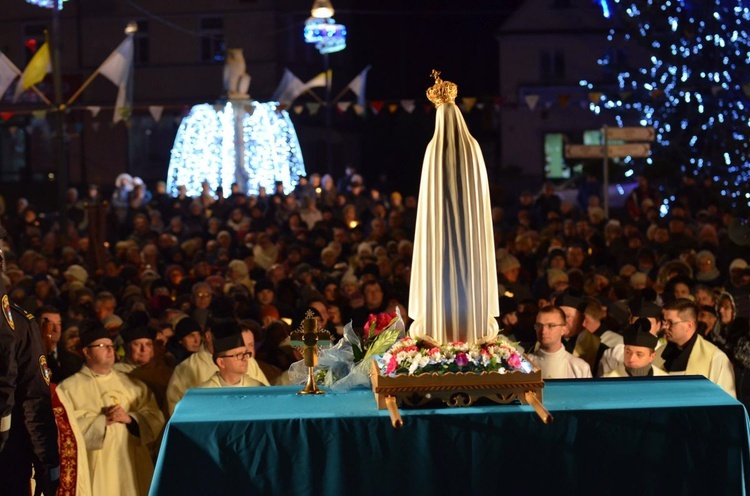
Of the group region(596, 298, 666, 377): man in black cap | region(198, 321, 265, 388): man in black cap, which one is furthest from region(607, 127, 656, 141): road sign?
region(198, 321, 265, 388): man in black cap

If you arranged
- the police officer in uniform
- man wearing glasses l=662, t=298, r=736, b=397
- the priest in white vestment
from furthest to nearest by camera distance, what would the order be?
the priest in white vestment < man wearing glasses l=662, t=298, r=736, b=397 < the police officer in uniform

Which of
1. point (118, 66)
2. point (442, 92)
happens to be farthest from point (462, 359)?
point (118, 66)

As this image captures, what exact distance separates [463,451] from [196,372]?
4.37 meters

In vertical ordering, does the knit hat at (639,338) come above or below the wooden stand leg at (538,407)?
below

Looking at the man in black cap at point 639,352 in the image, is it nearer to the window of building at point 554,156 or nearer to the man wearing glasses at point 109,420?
the man wearing glasses at point 109,420

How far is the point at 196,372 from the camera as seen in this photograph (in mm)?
11531

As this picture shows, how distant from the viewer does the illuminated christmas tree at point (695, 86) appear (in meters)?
26.9

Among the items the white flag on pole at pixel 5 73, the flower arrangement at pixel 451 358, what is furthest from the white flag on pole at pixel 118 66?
the flower arrangement at pixel 451 358

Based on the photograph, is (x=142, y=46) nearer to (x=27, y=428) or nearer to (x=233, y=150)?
(x=233, y=150)

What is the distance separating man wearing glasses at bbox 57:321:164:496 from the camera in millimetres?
10805

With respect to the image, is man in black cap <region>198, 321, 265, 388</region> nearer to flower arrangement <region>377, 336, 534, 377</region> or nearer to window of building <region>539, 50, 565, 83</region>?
flower arrangement <region>377, 336, 534, 377</region>

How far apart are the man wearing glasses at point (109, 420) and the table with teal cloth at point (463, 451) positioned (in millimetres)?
3259

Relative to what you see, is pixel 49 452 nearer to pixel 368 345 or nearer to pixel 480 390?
pixel 368 345

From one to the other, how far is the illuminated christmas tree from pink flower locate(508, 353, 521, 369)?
18.6 metres
